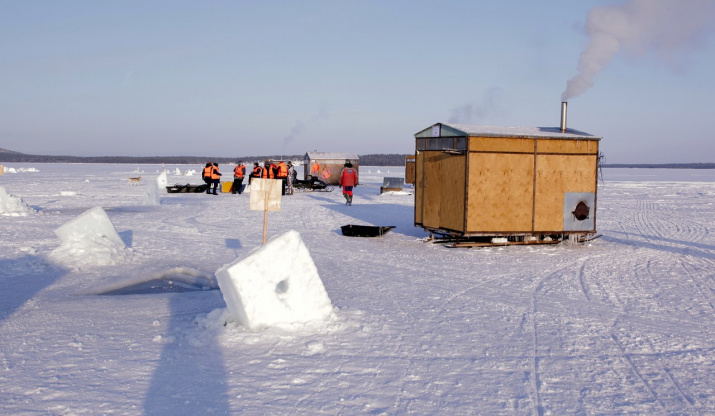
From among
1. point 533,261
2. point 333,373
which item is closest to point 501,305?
point 333,373

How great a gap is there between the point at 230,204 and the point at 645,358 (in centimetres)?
1702

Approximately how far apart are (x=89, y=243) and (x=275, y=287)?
514cm

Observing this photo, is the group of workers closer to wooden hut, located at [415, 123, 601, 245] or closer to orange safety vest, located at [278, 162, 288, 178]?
orange safety vest, located at [278, 162, 288, 178]

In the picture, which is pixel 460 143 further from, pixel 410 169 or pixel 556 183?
pixel 410 169

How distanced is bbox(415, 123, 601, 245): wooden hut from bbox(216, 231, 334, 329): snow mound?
5.97 m

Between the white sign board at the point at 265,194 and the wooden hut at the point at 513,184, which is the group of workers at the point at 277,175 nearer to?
the wooden hut at the point at 513,184

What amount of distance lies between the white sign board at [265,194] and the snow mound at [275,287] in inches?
84.6

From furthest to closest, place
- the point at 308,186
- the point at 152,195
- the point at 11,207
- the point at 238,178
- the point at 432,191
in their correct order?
the point at 308,186
the point at 238,178
the point at 152,195
the point at 11,207
the point at 432,191

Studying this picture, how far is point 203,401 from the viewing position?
3953 mm

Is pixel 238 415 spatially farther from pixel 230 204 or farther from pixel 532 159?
pixel 230 204

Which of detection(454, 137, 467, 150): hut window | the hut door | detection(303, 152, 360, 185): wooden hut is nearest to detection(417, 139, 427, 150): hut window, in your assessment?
the hut door

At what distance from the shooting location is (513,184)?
11484mm

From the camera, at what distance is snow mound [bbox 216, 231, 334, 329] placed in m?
5.44

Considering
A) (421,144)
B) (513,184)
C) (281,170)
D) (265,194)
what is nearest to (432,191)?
(421,144)
